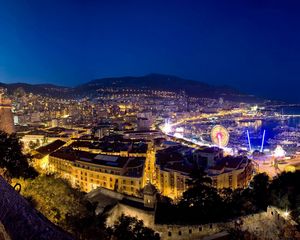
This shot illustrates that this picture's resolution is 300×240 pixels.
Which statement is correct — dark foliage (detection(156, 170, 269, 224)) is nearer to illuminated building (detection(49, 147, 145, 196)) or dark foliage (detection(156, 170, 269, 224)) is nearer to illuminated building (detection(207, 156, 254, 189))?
illuminated building (detection(207, 156, 254, 189))

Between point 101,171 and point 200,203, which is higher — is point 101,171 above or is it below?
below

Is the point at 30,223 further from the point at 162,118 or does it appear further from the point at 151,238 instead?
the point at 162,118

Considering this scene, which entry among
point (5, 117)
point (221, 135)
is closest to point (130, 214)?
point (221, 135)

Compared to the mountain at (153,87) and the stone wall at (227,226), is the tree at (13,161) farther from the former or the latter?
the mountain at (153,87)

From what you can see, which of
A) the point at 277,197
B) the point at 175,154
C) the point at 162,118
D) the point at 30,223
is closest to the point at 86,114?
the point at 162,118

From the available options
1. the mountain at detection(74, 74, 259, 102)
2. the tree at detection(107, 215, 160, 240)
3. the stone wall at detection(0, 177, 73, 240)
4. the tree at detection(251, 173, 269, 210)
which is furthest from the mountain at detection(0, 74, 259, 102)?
the stone wall at detection(0, 177, 73, 240)

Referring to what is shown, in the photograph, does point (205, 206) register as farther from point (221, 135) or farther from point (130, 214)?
point (221, 135)

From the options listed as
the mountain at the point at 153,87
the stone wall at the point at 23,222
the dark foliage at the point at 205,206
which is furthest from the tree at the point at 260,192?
the mountain at the point at 153,87

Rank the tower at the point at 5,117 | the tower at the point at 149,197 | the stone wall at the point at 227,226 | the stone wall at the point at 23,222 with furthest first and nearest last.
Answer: the tower at the point at 5,117, the tower at the point at 149,197, the stone wall at the point at 227,226, the stone wall at the point at 23,222
